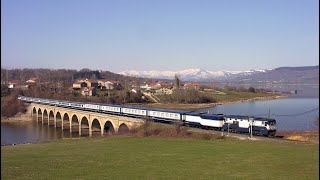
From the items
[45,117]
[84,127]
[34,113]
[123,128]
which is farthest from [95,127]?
[34,113]

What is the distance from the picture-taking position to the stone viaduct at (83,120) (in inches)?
2039

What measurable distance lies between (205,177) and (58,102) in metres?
64.9

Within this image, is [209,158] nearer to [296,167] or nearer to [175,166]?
[175,166]

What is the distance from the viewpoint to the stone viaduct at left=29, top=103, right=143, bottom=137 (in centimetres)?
5178

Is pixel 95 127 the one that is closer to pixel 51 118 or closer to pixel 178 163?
pixel 51 118

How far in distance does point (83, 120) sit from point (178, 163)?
1931 inches

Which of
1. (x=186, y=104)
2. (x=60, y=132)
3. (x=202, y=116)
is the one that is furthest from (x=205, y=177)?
(x=186, y=104)

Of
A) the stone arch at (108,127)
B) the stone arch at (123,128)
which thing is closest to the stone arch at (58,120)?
the stone arch at (108,127)

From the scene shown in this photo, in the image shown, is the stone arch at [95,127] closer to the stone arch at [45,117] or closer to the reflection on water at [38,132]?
the reflection on water at [38,132]

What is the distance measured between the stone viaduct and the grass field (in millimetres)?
18742

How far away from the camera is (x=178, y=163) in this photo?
74.0ft

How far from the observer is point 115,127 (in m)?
53.2

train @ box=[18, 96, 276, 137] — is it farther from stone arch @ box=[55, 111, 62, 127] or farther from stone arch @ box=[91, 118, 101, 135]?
stone arch @ box=[55, 111, 62, 127]

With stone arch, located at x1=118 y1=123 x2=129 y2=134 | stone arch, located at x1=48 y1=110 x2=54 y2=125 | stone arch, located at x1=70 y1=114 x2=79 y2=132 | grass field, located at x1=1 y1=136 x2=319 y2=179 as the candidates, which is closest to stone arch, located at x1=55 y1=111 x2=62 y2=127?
stone arch, located at x1=48 y1=110 x2=54 y2=125
